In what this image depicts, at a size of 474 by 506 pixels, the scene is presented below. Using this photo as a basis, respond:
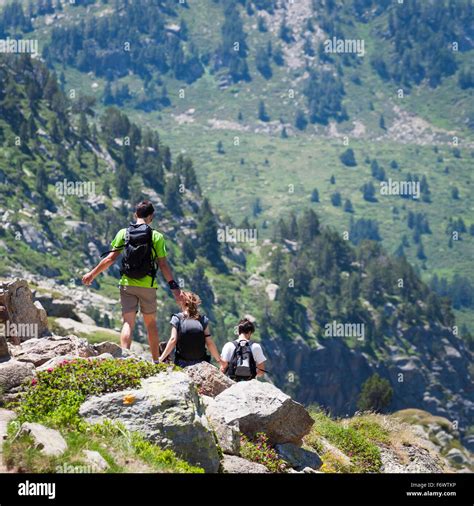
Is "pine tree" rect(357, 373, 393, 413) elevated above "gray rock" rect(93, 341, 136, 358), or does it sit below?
below

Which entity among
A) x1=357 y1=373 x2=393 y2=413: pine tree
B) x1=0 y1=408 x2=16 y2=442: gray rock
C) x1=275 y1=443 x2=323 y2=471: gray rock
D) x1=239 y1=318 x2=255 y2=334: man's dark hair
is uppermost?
x1=0 y1=408 x2=16 y2=442: gray rock

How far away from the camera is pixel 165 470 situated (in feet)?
58.8

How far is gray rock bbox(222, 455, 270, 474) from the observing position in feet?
67.0

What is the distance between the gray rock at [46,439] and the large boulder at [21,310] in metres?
9.13

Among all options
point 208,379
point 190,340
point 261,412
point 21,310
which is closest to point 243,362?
point 208,379

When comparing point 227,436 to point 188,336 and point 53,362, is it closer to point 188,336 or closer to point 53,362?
point 53,362

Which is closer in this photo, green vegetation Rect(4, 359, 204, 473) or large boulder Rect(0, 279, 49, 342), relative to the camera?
green vegetation Rect(4, 359, 204, 473)

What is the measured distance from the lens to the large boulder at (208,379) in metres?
24.2

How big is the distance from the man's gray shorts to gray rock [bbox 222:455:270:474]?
4.98 meters

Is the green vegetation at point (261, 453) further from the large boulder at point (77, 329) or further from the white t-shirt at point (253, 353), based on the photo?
the large boulder at point (77, 329)

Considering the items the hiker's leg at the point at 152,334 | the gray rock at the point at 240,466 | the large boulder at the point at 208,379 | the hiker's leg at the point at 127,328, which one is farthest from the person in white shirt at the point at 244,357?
the gray rock at the point at 240,466

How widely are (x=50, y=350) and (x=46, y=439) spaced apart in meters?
7.24

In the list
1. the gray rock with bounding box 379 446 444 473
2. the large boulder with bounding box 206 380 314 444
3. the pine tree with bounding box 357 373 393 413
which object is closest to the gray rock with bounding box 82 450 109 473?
the large boulder with bounding box 206 380 314 444

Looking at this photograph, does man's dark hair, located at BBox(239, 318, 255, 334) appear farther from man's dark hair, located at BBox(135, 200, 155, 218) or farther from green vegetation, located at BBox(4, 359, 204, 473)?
green vegetation, located at BBox(4, 359, 204, 473)
